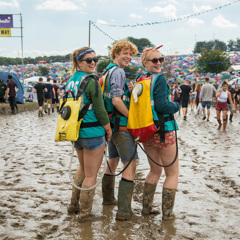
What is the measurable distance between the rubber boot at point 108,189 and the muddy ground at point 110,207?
0.31ft

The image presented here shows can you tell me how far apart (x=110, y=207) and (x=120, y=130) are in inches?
39.4

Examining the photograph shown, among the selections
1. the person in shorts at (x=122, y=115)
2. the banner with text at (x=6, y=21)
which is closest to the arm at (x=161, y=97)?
the person in shorts at (x=122, y=115)

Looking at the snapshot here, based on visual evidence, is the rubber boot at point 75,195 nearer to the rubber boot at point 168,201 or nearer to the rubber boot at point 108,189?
the rubber boot at point 108,189

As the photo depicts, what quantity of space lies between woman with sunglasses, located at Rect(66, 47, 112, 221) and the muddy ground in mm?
384

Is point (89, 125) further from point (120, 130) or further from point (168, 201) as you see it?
point (168, 201)

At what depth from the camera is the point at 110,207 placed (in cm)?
369

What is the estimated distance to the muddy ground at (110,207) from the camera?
9.84 ft

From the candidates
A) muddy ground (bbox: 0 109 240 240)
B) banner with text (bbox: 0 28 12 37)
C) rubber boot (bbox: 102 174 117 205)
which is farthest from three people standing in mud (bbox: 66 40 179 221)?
banner with text (bbox: 0 28 12 37)

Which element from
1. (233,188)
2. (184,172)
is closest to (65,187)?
(184,172)

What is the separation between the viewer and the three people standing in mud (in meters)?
3.08

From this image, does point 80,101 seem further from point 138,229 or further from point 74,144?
point 138,229

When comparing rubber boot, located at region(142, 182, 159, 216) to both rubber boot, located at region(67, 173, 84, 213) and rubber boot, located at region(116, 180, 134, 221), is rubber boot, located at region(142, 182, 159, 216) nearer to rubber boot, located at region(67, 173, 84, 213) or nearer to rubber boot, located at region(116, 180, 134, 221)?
rubber boot, located at region(116, 180, 134, 221)

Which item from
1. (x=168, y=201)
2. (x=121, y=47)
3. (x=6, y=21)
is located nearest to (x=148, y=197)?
(x=168, y=201)

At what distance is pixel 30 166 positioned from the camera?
217 inches
